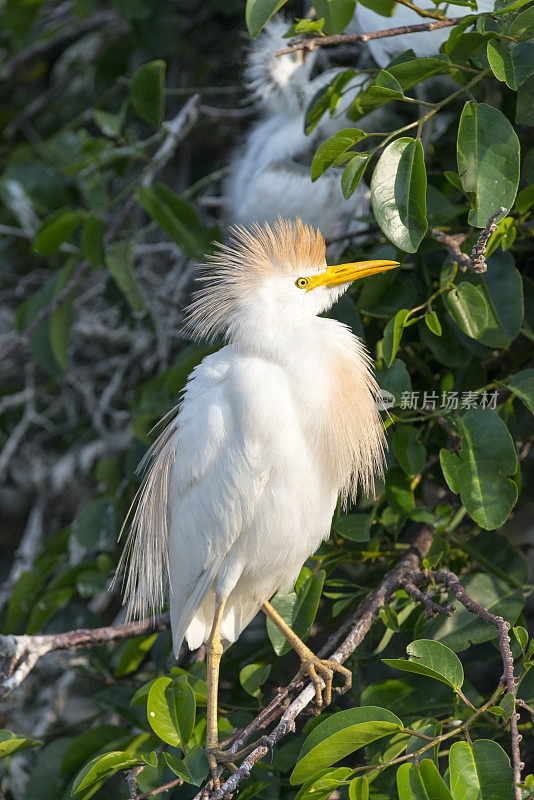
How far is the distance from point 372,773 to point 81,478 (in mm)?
1711

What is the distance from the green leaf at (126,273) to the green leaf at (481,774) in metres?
1.14

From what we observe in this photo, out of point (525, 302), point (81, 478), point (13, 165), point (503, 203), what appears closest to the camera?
point (503, 203)

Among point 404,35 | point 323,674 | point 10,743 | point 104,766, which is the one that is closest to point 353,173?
point 404,35

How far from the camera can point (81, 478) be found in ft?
7.98

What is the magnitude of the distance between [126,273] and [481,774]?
4.02 ft

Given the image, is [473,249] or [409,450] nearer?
[473,249]

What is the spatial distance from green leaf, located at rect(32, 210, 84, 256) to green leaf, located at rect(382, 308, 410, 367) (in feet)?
2.81

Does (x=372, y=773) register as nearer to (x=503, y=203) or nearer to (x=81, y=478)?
(x=503, y=203)

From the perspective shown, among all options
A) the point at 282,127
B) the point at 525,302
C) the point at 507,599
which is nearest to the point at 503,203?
the point at 525,302

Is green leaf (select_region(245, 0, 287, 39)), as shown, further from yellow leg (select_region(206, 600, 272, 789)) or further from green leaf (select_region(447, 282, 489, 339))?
yellow leg (select_region(206, 600, 272, 789))

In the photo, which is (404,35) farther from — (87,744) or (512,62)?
(87,744)

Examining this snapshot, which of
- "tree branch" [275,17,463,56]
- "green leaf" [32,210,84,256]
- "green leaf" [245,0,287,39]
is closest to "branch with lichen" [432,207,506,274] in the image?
"tree branch" [275,17,463,56]

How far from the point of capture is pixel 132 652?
1.48 meters

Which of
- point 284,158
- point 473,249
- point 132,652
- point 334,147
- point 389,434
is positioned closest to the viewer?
point 473,249
